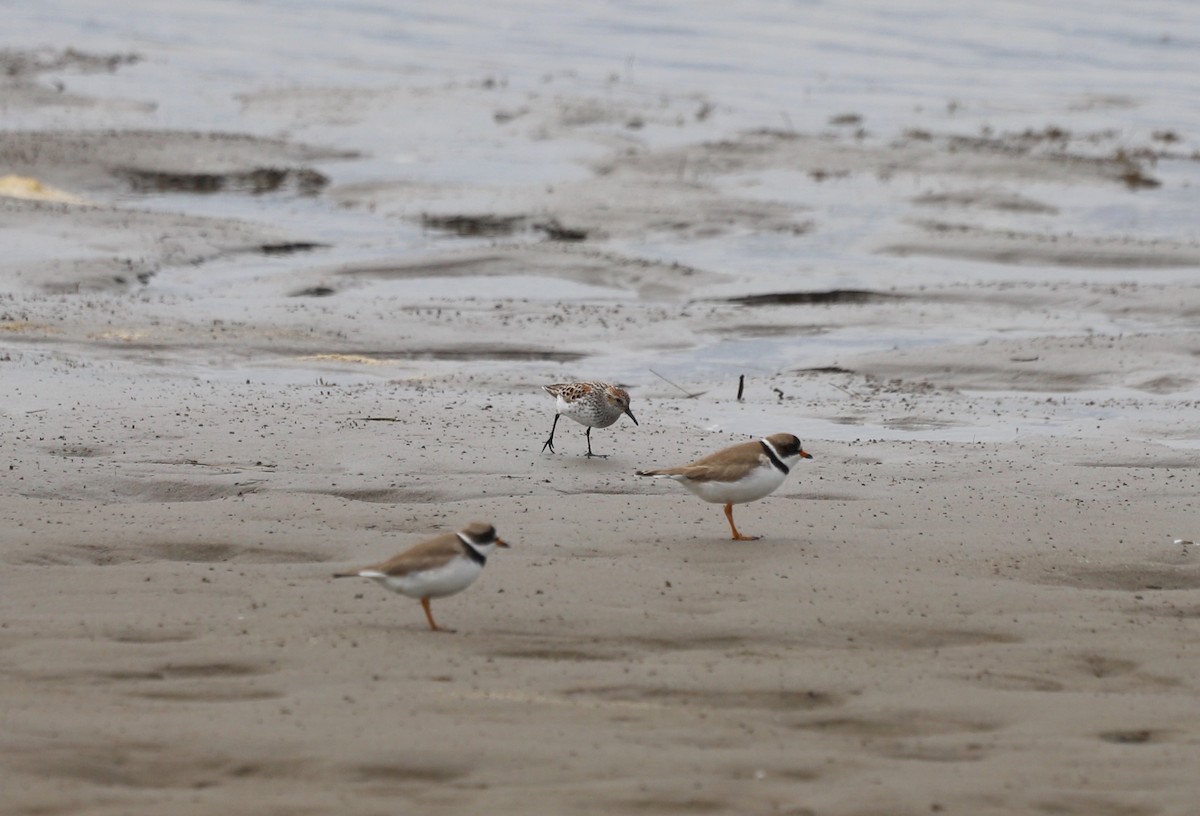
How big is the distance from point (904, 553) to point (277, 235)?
42.7 ft

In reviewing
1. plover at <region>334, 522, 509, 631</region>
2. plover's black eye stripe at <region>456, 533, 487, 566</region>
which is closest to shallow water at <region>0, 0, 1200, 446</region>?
plover's black eye stripe at <region>456, 533, 487, 566</region>

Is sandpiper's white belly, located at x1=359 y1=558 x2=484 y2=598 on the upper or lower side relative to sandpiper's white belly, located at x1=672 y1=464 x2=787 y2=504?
upper

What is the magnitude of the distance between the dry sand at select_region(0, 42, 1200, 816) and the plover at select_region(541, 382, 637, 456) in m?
0.28

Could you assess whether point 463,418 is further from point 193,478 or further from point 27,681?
point 27,681

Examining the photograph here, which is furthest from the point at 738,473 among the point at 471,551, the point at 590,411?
the point at 590,411

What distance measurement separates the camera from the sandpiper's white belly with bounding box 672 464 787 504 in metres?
8.39

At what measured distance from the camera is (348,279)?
17.3 m

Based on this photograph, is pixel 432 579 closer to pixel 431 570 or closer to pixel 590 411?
pixel 431 570

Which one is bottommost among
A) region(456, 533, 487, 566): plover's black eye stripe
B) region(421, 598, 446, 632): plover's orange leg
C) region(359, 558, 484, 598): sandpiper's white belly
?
region(421, 598, 446, 632): plover's orange leg

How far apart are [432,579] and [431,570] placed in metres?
0.04

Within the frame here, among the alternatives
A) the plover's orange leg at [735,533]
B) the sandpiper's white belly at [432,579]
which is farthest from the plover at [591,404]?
the sandpiper's white belly at [432,579]

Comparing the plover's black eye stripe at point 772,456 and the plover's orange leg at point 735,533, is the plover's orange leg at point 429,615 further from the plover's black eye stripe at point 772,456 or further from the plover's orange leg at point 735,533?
the plover's black eye stripe at point 772,456

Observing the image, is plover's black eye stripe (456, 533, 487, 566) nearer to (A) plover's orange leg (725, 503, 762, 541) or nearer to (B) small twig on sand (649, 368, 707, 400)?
(A) plover's orange leg (725, 503, 762, 541)

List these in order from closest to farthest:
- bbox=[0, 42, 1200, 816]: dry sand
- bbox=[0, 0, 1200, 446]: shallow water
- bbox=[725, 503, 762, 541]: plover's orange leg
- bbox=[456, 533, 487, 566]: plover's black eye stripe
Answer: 1. bbox=[0, 42, 1200, 816]: dry sand
2. bbox=[456, 533, 487, 566]: plover's black eye stripe
3. bbox=[725, 503, 762, 541]: plover's orange leg
4. bbox=[0, 0, 1200, 446]: shallow water
